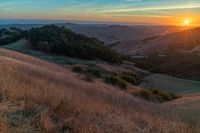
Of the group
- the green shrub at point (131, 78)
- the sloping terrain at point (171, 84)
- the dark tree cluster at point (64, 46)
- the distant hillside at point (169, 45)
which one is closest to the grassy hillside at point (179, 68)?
the sloping terrain at point (171, 84)

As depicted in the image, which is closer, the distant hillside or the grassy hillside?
the grassy hillside

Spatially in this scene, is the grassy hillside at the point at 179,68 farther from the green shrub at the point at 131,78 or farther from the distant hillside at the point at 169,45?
the distant hillside at the point at 169,45

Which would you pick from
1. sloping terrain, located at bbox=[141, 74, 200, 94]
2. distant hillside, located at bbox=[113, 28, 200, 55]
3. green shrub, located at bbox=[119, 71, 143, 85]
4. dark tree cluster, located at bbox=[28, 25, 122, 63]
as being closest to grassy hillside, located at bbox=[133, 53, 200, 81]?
sloping terrain, located at bbox=[141, 74, 200, 94]

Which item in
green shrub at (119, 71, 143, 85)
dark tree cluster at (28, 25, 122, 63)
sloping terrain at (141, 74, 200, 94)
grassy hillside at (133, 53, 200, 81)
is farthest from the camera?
grassy hillside at (133, 53, 200, 81)

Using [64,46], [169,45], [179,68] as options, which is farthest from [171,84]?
[169,45]

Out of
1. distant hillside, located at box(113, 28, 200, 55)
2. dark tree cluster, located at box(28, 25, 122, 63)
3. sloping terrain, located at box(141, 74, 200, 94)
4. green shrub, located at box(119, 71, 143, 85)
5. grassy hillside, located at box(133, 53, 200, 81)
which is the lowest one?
distant hillside, located at box(113, 28, 200, 55)

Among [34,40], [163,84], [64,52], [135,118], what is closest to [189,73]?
[163,84]

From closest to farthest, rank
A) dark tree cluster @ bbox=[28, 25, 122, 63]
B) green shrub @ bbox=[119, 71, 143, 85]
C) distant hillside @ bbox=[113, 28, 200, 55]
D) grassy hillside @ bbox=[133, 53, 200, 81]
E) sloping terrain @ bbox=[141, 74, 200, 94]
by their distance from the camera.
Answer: green shrub @ bbox=[119, 71, 143, 85] → sloping terrain @ bbox=[141, 74, 200, 94] → dark tree cluster @ bbox=[28, 25, 122, 63] → grassy hillside @ bbox=[133, 53, 200, 81] → distant hillside @ bbox=[113, 28, 200, 55]

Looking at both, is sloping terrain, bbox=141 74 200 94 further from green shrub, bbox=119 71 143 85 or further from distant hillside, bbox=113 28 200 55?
distant hillside, bbox=113 28 200 55

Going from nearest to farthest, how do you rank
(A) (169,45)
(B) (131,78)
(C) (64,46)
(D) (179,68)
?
(B) (131,78), (C) (64,46), (D) (179,68), (A) (169,45)

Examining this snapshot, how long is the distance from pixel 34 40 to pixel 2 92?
64519mm

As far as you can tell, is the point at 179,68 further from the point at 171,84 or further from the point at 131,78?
the point at 131,78

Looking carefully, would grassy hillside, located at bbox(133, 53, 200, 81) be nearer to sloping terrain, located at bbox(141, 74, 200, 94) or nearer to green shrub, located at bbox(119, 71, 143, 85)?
sloping terrain, located at bbox(141, 74, 200, 94)

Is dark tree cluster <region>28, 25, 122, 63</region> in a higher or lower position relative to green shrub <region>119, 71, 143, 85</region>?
higher
